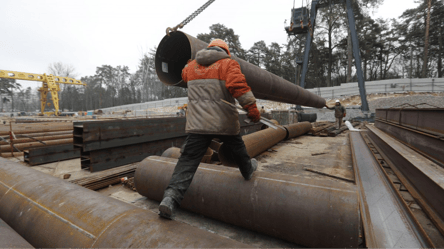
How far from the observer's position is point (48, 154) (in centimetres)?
468

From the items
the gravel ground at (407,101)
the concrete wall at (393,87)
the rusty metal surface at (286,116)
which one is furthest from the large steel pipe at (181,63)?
the concrete wall at (393,87)

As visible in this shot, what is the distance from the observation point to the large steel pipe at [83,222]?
1271mm

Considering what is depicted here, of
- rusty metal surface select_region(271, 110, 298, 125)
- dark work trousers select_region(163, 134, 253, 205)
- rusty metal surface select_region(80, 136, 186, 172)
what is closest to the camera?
dark work trousers select_region(163, 134, 253, 205)

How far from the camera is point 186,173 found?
5.83 ft

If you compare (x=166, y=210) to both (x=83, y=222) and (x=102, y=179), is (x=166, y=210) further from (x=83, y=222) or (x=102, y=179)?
(x=102, y=179)

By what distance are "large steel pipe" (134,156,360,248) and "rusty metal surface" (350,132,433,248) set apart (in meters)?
0.34

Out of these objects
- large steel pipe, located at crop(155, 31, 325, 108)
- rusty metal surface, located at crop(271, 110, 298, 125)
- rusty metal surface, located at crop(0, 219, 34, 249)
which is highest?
large steel pipe, located at crop(155, 31, 325, 108)

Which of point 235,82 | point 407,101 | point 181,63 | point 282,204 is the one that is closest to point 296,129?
point 181,63

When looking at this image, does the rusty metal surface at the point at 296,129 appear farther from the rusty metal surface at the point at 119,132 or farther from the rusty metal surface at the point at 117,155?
the rusty metal surface at the point at 117,155

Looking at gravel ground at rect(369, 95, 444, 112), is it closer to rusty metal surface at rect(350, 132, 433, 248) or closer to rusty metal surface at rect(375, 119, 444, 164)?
rusty metal surface at rect(375, 119, 444, 164)

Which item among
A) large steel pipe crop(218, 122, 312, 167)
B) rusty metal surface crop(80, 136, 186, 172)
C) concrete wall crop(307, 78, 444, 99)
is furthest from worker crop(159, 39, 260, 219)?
concrete wall crop(307, 78, 444, 99)

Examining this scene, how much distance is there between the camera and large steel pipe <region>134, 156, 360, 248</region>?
156cm

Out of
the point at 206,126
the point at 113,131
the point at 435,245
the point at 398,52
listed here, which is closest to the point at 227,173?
the point at 206,126

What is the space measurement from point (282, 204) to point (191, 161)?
905mm
